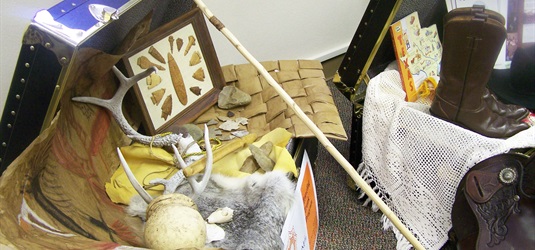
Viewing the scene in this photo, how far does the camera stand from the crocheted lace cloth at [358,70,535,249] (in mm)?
1227

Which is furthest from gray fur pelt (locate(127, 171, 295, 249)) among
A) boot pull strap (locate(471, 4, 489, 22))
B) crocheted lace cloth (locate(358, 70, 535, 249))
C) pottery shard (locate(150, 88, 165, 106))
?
boot pull strap (locate(471, 4, 489, 22))

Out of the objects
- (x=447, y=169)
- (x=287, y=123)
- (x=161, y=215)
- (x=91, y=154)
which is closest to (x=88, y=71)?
(x=91, y=154)

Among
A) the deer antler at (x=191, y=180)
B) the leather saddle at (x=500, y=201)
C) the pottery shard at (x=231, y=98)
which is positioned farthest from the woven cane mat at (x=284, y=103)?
the leather saddle at (x=500, y=201)

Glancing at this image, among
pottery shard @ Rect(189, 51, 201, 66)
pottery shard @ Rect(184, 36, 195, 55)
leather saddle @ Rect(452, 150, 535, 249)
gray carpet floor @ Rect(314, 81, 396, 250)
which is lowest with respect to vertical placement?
gray carpet floor @ Rect(314, 81, 396, 250)

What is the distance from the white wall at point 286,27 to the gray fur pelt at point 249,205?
0.71 m

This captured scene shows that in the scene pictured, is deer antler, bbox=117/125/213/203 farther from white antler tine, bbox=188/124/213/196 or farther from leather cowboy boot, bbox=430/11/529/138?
leather cowboy boot, bbox=430/11/529/138

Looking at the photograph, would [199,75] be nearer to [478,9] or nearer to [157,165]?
[157,165]

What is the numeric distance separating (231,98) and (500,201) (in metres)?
0.74

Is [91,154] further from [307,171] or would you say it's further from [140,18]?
[307,171]

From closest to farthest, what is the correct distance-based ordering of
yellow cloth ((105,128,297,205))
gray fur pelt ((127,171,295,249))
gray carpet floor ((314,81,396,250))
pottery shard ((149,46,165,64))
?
gray fur pelt ((127,171,295,249))
yellow cloth ((105,128,297,205))
pottery shard ((149,46,165,64))
gray carpet floor ((314,81,396,250))

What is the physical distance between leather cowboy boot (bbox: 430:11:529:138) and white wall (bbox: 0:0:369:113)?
677 millimetres

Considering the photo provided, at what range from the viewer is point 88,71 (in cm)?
94

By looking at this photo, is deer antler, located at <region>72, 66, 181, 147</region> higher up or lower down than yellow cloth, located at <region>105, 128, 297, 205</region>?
higher up

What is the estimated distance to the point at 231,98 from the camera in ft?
4.09
